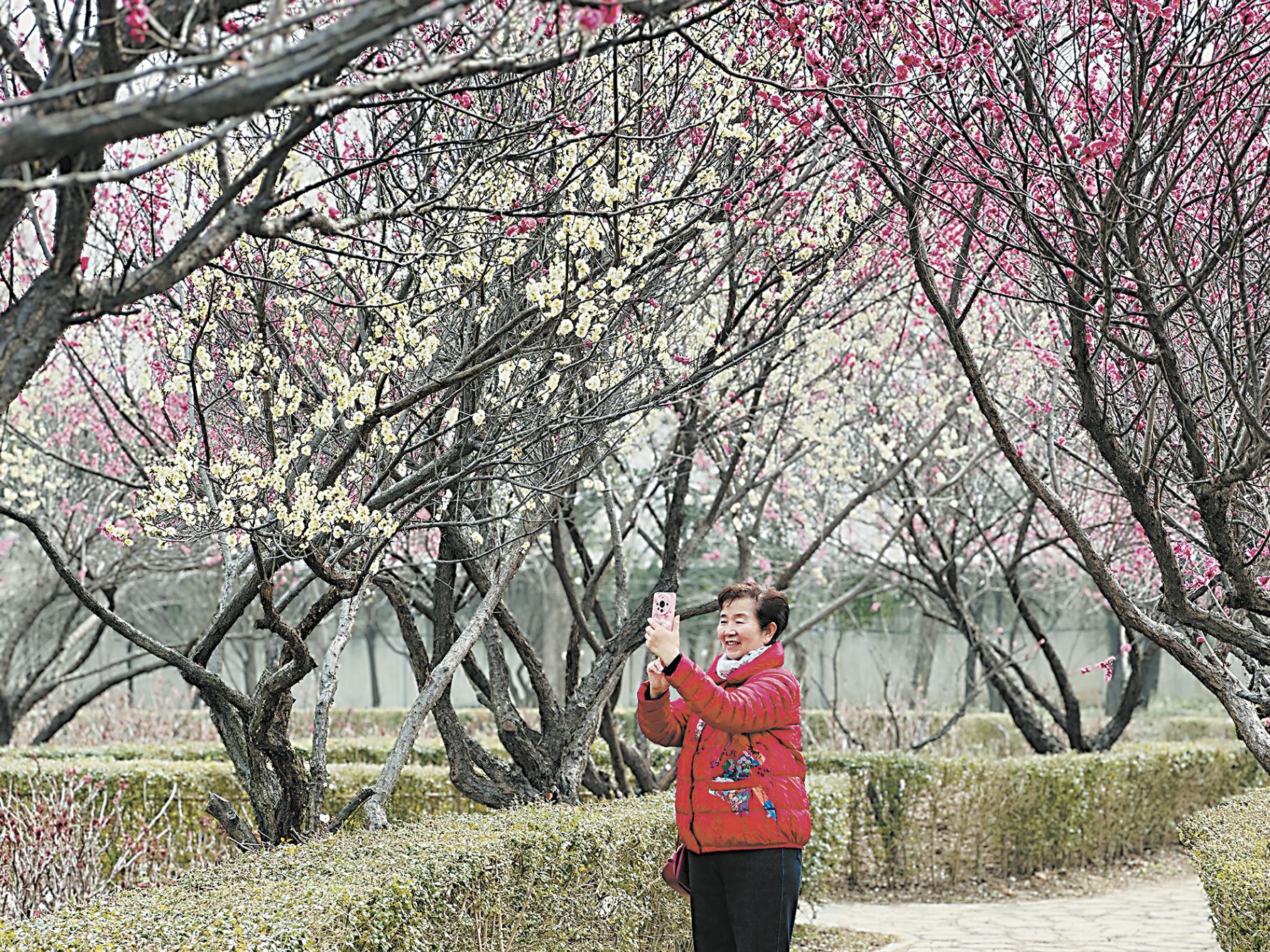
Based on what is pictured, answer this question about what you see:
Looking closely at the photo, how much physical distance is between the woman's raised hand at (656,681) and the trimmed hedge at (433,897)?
2.38ft

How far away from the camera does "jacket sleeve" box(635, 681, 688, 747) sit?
412cm

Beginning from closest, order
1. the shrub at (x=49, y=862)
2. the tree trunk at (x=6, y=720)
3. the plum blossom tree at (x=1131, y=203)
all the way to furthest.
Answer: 1. the plum blossom tree at (x=1131, y=203)
2. the shrub at (x=49, y=862)
3. the tree trunk at (x=6, y=720)

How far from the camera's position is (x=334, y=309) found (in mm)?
5496

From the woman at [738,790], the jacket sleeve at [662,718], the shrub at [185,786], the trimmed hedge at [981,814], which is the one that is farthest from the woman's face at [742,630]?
the trimmed hedge at [981,814]

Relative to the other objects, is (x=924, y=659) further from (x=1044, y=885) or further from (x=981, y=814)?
(x=981, y=814)

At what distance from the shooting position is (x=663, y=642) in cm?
377

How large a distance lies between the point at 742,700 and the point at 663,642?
32cm

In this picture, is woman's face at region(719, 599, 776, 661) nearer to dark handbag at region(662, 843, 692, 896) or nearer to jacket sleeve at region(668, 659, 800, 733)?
jacket sleeve at region(668, 659, 800, 733)

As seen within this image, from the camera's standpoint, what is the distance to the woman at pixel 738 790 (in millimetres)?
3830

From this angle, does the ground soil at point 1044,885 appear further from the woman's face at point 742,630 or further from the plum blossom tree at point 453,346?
the woman's face at point 742,630

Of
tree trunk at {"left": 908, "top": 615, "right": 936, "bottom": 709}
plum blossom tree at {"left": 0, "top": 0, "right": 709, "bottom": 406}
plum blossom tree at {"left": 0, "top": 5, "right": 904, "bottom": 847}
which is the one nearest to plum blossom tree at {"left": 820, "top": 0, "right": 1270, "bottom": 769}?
plum blossom tree at {"left": 0, "top": 5, "right": 904, "bottom": 847}

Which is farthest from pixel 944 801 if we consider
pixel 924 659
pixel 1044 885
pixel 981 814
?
pixel 924 659

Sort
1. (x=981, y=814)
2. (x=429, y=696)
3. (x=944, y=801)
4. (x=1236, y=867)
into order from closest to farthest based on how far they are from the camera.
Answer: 1. (x=1236, y=867)
2. (x=429, y=696)
3. (x=944, y=801)
4. (x=981, y=814)

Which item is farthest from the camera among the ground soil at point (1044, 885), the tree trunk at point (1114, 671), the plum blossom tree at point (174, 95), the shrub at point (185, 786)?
the tree trunk at point (1114, 671)
